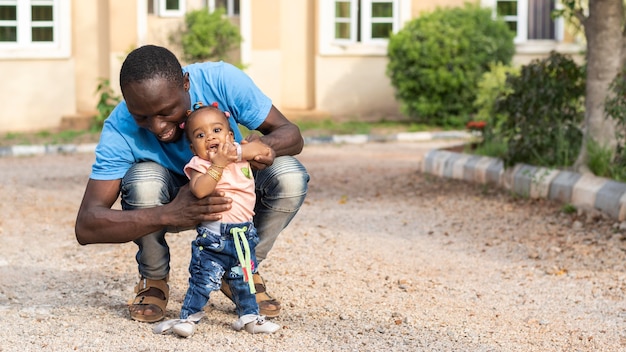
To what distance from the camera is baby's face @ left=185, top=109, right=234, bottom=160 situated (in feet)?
14.7

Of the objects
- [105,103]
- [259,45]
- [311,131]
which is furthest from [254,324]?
[259,45]

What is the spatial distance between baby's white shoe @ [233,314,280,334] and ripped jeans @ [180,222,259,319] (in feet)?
0.34

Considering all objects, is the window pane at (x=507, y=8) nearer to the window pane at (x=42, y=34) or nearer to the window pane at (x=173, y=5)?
the window pane at (x=173, y=5)

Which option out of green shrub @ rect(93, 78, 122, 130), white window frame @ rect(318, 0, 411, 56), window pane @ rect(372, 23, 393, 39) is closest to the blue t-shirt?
green shrub @ rect(93, 78, 122, 130)

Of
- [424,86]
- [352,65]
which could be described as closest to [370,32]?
[352,65]

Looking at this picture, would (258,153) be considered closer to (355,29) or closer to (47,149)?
(47,149)

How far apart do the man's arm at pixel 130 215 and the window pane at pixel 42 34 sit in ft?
43.2

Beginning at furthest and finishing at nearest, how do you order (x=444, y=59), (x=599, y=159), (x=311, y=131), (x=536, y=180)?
(x=444, y=59) → (x=311, y=131) → (x=536, y=180) → (x=599, y=159)

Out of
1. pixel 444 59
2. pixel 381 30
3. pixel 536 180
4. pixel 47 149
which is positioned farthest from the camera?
pixel 381 30

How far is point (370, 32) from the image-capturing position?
60.4ft

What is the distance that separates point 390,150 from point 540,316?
8.95 meters

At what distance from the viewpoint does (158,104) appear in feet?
14.9

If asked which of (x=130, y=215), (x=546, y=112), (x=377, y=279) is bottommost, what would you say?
(x=377, y=279)

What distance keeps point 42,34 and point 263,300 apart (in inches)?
526
